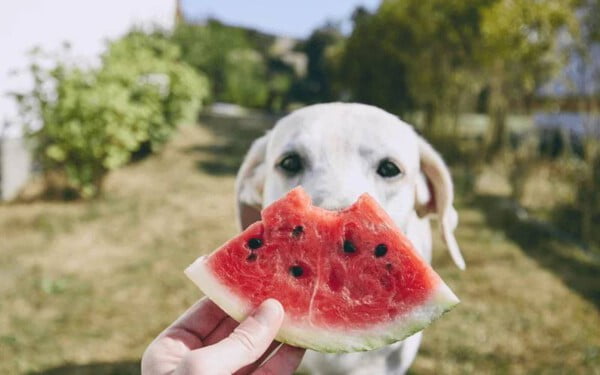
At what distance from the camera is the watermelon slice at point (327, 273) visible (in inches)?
76.9

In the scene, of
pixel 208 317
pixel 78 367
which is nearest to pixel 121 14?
pixel 78 367

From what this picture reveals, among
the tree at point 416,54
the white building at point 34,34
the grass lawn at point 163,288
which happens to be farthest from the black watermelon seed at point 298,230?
the tree at point 416,54

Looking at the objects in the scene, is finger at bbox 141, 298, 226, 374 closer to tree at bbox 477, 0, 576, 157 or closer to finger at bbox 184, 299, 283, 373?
finger at bbox 184, 299, 283, 373

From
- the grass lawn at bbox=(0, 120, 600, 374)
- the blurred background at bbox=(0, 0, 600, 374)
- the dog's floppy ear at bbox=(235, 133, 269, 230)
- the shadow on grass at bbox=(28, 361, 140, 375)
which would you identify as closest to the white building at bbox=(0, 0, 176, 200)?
the blurred background at bbox=(0, 0, 600, 374)

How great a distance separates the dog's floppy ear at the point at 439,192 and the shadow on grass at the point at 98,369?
306 cm

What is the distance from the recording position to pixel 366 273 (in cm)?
201

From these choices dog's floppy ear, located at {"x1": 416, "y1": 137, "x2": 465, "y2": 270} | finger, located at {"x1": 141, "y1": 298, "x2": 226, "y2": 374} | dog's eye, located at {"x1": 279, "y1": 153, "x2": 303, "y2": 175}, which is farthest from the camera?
dog's floppy ear, located at {"x1": 416, "y1": 137, "x2": 465, "y2": 270}

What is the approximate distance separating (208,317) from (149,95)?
9.49 metres

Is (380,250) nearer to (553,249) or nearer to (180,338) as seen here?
(180,338)

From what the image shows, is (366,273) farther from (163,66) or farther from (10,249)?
(163,66)

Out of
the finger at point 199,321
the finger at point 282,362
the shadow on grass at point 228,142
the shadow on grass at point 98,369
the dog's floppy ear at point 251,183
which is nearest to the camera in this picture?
the finger at point 282,362

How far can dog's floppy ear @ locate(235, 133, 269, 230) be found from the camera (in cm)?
331

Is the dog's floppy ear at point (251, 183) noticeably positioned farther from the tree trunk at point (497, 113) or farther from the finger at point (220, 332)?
the tree trunk at point (497, 113)

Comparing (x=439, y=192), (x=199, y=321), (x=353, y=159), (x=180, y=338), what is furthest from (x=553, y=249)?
(x=180, y=338)
